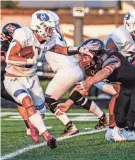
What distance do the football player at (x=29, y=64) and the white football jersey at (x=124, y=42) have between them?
112 cm

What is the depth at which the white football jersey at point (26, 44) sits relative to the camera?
832 cm

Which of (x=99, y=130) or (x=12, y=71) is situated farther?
(x=99, y=130)

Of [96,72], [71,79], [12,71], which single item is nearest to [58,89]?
[71,79]

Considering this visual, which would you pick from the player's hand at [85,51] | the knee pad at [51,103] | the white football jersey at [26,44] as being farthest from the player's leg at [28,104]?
the knee pad at [51,103]

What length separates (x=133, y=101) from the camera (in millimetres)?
8320

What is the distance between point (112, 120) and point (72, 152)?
1.39 meters

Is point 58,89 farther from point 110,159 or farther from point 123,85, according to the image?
point 110,159

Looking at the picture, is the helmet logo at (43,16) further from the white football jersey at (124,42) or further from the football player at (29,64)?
the white football jersey at (124,42)

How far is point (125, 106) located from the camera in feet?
27.5

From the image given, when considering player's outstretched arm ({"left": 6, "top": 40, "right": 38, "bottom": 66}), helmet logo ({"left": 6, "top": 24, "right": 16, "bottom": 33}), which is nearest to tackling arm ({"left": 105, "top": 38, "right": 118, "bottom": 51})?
player's outstretched arm ({"left": 6, "top": 40, "right": 38, "bottom": 66})

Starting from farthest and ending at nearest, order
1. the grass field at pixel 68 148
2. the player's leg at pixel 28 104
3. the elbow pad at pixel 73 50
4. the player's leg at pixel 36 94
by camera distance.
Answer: the player's leg at pixel 36 94 < the elbow pad at pixel 73 50 < the player's leg at pixel 28 104 < the grass field at pixel 68 148

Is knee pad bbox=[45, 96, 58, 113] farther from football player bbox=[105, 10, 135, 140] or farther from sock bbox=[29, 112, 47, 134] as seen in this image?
sock bbox=[29, 112, 47, 134]

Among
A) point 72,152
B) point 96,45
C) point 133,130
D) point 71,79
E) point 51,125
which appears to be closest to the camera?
point 72,152

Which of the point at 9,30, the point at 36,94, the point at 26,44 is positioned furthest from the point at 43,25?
the point at 9,30
